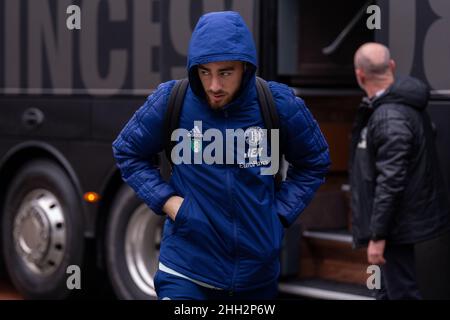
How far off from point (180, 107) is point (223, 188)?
0.36m

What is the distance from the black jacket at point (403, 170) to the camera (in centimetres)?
645

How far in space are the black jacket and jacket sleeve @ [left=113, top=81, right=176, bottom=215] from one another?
1867 mm

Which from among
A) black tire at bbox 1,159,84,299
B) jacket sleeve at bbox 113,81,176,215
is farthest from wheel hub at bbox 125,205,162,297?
jacket sleeve at bbox 113,81,176,215

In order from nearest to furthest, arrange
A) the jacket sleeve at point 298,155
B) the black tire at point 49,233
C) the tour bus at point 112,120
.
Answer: the jacket sleeve at point 298,155 → the tour bus at point 112,120 → the black tire at point 49,233

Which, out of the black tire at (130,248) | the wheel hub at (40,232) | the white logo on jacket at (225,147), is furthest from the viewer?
the wheel hub at (40,232)

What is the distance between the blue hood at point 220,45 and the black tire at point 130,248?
12.5ft

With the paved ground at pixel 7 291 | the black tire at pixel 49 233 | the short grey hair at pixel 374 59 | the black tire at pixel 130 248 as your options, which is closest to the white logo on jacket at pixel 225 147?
the short grey hair at pixel 374 59

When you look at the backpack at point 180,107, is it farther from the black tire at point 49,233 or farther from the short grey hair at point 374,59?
the black tire at point 49,233

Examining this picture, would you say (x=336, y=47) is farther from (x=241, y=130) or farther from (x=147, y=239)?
(x=241, y=130)

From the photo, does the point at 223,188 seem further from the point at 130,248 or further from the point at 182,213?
the point at 130,248

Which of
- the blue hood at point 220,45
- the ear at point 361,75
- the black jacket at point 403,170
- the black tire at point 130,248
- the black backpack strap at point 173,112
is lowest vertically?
the black tire at point 130,248

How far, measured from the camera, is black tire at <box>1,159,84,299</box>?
28.7 feet

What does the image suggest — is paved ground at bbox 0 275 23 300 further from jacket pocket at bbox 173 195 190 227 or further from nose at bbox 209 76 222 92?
nose at bbox 209 76 222 92
